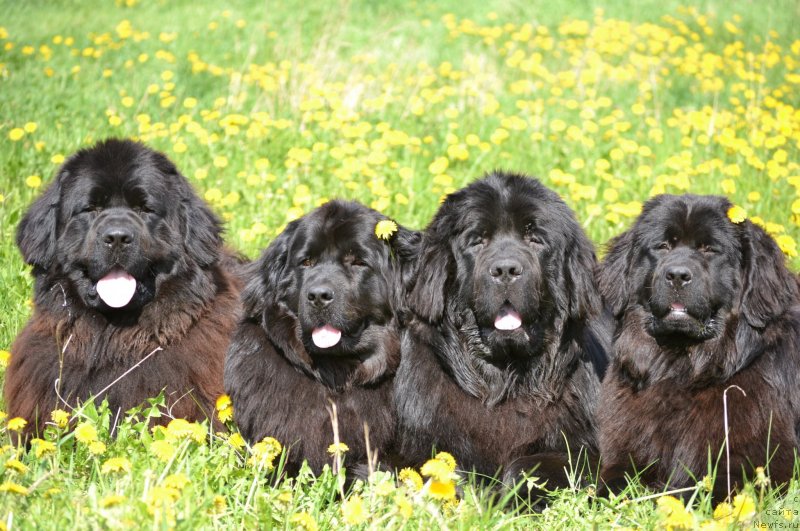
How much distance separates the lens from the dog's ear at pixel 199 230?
4.27 m

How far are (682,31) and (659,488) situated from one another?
8387 millimetres

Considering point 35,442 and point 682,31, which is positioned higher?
point 682,31

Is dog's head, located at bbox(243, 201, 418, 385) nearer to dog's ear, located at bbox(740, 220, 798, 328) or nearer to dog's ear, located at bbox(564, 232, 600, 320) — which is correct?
dog's ear, located at bbox(564, 232, 600, 320)

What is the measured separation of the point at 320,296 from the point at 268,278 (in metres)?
0.37

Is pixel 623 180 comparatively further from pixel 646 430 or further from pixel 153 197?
pixel 153 197

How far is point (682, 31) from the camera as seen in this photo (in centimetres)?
1088

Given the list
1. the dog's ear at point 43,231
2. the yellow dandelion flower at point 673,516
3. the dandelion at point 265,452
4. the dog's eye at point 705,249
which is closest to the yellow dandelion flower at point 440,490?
the yellow dandelion flower at point 673,516

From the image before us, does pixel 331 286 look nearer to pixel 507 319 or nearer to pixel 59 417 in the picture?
pixel 507 319

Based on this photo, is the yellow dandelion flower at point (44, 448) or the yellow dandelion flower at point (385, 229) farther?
the yellow dandelion flower at point (385, 229)

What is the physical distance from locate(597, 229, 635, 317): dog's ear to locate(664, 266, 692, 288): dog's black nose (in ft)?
0.91

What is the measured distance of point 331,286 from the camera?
12.3ft

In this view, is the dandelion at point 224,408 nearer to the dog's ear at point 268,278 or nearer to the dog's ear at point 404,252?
the dog's ear at point 268,278

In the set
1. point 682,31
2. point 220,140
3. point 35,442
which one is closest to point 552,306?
point 35,442

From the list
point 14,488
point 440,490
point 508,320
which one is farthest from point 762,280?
point 14,488
